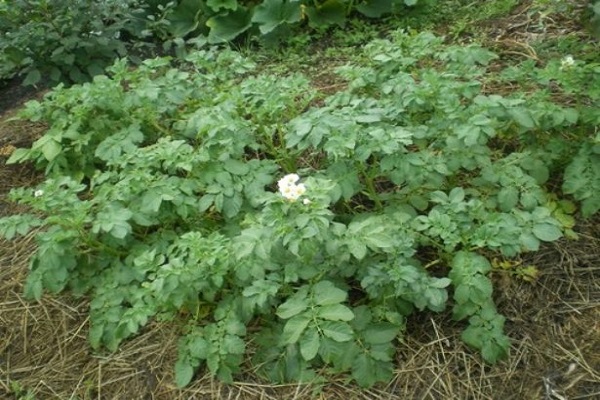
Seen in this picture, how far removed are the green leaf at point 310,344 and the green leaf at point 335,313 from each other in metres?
0.06

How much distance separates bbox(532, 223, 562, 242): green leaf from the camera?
Answer: 2.11 meters

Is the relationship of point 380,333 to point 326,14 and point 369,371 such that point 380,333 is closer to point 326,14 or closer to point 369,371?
point 369,371

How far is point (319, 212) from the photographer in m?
2.01

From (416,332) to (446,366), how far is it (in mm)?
172

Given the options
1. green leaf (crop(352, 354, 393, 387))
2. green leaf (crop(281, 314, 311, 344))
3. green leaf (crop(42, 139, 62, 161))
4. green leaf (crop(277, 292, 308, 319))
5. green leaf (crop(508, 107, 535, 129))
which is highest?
green leaf (crop(508, 107, 535, 129))

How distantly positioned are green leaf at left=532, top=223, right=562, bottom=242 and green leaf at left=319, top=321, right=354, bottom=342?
0.73 m

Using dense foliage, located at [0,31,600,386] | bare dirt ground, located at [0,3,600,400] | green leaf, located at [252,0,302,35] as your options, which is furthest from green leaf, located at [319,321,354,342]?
green leaf, located at [252,0,302,35]

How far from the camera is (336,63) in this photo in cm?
402

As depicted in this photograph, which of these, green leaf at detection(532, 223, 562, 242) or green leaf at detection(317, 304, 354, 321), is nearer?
green leaf at detection(317, 304, 354, 321)

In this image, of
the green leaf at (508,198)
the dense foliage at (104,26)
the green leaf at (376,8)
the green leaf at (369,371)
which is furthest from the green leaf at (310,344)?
the green leaf at (376,8)

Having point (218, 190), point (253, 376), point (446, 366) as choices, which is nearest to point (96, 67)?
point (218, 190)

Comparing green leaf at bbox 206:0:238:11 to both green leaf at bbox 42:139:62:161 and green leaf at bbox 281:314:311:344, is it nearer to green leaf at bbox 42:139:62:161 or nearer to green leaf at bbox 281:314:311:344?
green leaf at bbox 42:139:62:161

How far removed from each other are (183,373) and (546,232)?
139cm

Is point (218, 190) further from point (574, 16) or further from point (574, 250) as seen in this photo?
point (574, 16)
